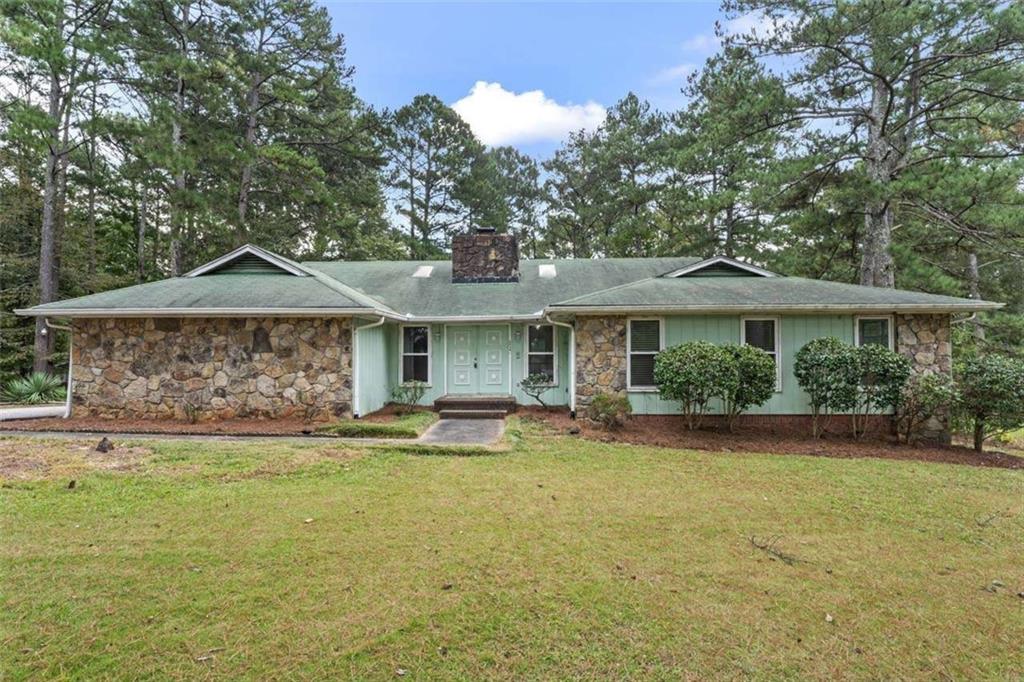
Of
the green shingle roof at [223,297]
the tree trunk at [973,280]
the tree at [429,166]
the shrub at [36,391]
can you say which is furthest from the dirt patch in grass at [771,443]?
the tree at [429,166]

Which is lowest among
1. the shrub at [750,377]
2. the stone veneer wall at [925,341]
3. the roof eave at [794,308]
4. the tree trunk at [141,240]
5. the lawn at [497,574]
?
the lawn at [497,574]

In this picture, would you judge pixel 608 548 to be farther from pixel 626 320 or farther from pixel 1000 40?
pixel 1000 40

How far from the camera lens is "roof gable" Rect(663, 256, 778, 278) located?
11414 mm

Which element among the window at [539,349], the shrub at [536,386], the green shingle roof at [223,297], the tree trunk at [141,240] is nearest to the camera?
the green shingle roof at [223,297]

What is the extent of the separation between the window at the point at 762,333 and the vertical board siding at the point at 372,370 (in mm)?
7659

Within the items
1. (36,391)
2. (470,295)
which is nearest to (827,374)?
(470,295)

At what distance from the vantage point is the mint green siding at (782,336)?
924cm

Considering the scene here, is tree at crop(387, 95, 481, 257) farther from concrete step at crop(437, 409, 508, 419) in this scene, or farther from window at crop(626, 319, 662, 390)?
window at crop(626, 319, 662, 390)

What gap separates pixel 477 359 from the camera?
38.5ft

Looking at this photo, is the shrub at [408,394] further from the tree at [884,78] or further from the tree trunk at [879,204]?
the tree trunk at [879,204]

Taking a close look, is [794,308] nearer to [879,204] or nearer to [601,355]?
[601,355]

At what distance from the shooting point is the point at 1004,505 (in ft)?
17.1

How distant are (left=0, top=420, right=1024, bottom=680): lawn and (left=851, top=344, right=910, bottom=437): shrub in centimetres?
235

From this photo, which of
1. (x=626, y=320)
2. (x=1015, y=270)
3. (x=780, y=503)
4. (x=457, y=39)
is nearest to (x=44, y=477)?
(x=780, y=503)
